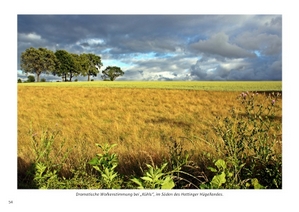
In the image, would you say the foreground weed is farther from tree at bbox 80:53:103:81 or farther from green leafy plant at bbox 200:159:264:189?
tree at bbox 80:53:103:81

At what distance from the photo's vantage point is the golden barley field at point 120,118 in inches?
151

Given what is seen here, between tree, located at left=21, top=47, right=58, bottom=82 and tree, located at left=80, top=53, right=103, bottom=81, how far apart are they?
0.76 metres

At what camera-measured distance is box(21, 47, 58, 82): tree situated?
535cm

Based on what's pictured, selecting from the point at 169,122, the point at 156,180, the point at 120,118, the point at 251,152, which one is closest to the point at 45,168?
the point at 156,180

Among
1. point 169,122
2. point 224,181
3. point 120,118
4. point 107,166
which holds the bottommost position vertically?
point 224,181

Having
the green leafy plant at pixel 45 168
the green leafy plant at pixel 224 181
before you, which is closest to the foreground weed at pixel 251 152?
the green leafy plant at pixel 224 181

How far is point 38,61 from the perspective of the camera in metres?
6.05

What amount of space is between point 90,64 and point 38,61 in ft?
6.06

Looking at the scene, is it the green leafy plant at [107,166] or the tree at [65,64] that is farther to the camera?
the tree at [65,64]

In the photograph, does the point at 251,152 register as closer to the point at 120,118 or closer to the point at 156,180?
the point at 156,180

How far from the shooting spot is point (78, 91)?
43.3 ft

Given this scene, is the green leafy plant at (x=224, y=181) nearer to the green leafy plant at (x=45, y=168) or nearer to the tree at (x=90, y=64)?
the green leafy plant at (x=45, y=168)
